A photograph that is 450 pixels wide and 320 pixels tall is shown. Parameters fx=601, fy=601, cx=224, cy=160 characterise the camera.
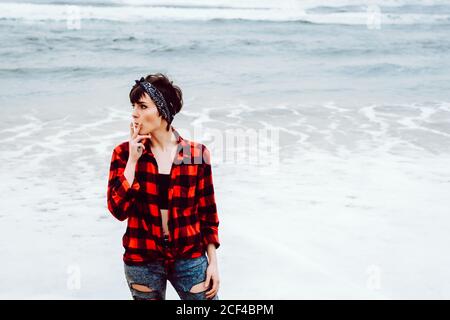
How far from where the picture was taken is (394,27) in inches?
1224

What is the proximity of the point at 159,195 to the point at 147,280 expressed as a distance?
33 centimetres

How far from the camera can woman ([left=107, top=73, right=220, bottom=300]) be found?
2191 mm

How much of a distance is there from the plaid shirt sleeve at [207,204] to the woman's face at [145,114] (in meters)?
0.23

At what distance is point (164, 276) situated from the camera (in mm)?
2297

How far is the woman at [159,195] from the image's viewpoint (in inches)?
86.3


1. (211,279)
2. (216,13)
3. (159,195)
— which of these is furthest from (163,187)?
(216,13)

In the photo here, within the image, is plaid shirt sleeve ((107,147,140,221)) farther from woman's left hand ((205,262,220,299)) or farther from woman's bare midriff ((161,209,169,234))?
woman's left hand ((205,262,220,299))

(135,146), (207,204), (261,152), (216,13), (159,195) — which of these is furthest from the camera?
(216,13)

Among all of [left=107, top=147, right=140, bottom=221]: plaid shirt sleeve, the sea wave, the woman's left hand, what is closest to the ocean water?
the woman's left hand

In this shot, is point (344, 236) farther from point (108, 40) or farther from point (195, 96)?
point (108, 40)

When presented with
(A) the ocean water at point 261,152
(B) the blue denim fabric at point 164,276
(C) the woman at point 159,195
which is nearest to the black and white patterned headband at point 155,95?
(C) the woman at point 159,195

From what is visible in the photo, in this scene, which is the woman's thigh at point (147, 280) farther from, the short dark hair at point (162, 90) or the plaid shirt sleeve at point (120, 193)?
the short dark hair at point (162, 90)

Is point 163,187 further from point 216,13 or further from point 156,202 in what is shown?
point 216,13
